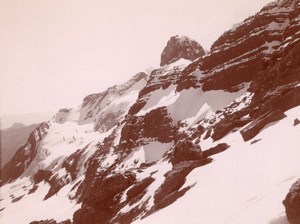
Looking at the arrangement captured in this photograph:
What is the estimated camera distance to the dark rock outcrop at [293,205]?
→ 12250 mm

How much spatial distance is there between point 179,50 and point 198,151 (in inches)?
3089

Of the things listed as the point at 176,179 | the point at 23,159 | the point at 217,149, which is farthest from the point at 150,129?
the point at 23,159

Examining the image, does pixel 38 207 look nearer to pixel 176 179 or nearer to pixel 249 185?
pixel 176 179

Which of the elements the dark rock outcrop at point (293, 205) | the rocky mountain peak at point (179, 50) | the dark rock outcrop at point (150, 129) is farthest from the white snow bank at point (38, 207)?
the dark rock outcrop at point (293, 205)

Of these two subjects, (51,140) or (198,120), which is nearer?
(198,120)

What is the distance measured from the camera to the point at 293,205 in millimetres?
12352

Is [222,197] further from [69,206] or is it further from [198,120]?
[69,206]

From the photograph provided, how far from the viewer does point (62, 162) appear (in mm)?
125625

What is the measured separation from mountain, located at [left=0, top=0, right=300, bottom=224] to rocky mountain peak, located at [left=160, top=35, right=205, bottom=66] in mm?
464

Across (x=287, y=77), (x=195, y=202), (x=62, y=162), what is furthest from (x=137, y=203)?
(x=62, y=162)

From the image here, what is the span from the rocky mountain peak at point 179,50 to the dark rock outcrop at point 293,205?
98.4m

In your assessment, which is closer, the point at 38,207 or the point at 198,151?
the point at 198,151

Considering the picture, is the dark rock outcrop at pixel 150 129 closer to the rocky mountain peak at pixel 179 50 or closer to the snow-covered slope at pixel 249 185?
the rocky mountain peak at pixel 179 50

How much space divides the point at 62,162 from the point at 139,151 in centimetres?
6257
